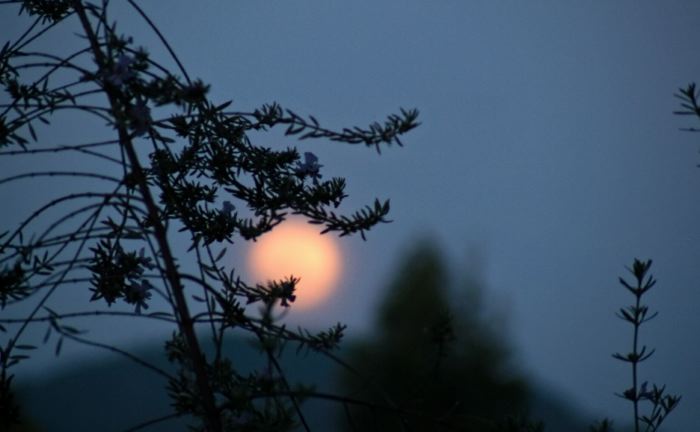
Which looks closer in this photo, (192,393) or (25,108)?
(192,393)

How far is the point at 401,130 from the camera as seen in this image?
1.68m

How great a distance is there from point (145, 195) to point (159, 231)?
0.10 metres

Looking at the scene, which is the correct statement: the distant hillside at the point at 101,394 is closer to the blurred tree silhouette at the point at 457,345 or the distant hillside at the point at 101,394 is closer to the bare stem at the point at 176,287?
the blurred tree silhouette at the point at 457,345

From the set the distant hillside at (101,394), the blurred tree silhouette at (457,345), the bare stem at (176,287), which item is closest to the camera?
the bare stem at (176,287)

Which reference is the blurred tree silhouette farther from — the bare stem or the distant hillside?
the distant hillside

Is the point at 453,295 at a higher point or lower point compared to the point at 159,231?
higher

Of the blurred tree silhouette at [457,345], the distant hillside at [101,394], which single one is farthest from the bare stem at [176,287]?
the distant hillside at [101,394]

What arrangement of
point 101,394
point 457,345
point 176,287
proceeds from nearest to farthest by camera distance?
1. point 176,287
2. point 457,345
3. point 101,394

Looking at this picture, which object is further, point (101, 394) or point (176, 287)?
point (101, 394)

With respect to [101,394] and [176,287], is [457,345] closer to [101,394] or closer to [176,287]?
[176,287]

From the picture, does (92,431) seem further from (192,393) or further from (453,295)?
(192,393)

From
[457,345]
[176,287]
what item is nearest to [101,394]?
[457,345]

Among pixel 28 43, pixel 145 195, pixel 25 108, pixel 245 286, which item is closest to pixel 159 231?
pixel 145 195

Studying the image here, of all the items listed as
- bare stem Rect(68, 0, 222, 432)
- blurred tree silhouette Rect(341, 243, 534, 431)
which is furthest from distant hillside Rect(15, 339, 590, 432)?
bare stem Rect(68, 0, 222, 432)
